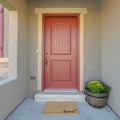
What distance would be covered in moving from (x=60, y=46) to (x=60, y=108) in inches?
66.3

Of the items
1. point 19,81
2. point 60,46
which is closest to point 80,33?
point 60,46

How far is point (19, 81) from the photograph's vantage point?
143 inches

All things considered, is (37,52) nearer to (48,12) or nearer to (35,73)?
(35,73)

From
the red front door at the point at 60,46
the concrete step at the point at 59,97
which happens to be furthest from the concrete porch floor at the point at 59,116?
the red front door at the point at 60,46

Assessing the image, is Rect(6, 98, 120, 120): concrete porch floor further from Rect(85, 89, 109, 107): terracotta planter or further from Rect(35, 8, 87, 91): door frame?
Rect(35, 8, 87, 91): door frame

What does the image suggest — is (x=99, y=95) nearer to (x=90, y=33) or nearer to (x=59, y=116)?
(x=59, y=116)

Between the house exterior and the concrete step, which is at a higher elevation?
the house exterior

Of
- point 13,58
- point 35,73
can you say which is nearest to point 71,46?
point 35,73

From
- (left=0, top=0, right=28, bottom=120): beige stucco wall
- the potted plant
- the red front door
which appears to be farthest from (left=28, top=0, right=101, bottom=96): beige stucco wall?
the potted plant

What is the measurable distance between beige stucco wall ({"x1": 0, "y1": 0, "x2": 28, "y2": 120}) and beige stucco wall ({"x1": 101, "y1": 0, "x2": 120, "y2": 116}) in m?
1.78

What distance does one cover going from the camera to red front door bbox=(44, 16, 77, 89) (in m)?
4.54

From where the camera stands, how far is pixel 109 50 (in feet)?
11.5

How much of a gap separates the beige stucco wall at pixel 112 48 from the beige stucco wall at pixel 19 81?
1.78 metres

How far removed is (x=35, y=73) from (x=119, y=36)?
2197 millimetres
